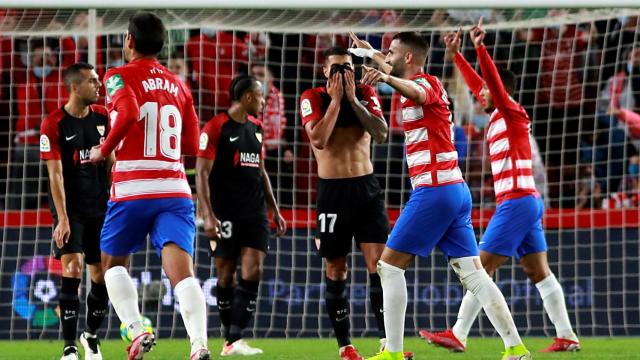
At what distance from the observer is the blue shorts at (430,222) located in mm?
6270

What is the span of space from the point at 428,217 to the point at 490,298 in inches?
22.9

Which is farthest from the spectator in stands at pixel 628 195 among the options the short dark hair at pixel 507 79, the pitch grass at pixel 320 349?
the short dark hair at pixel 507 79

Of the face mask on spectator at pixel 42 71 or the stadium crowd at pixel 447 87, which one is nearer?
the stadium crowd at pixel 447 87

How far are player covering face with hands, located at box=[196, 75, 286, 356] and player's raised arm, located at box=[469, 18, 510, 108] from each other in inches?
79.9

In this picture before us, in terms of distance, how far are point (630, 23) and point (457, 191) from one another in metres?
6.27

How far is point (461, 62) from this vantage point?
763 centimetres

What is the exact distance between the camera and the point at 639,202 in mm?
11250

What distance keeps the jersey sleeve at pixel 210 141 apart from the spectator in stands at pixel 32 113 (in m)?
3.06

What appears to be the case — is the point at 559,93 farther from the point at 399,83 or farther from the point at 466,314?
the point at 399,83

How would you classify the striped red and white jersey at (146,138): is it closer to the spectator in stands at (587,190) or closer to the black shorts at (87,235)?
the black shorts at (87,235)

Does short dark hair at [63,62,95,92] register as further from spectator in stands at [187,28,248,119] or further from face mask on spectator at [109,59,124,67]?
face mask on spectator at [109,59,124,67]

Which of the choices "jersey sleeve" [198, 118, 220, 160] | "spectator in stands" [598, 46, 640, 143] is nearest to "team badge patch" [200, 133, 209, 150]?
"jersey sleeve" [198, 118, 220, 160]

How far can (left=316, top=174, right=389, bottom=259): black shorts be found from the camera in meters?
7.43

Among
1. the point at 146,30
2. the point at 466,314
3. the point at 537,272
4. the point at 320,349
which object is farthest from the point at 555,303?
the point at 146,30
